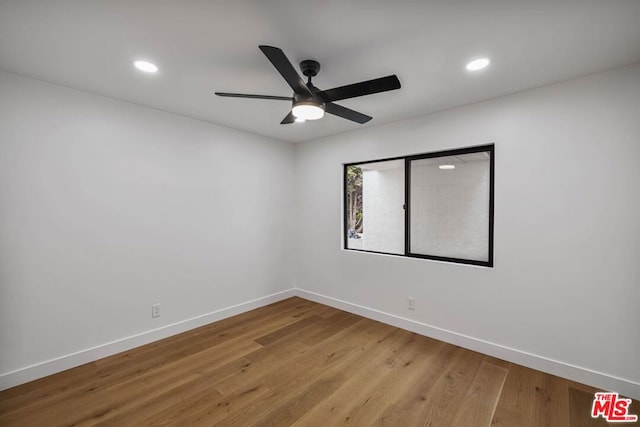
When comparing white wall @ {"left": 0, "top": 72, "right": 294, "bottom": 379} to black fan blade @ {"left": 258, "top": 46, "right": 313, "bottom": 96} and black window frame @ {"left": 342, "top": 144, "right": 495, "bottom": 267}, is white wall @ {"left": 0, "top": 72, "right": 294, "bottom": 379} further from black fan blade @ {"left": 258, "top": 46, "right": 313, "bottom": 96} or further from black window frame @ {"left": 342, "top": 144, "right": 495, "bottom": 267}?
black fan blade @ {"left": 258, "top": 46, "right": 313, "bottom": 96}

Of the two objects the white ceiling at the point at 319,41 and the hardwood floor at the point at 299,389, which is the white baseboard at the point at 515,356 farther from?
the white ceiling at the point at 319,41

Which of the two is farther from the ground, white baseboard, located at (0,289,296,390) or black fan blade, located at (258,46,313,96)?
black fan blade, located at (258,46,313,96)

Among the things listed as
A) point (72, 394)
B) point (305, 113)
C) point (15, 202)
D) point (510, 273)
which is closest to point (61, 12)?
point (305, 113)

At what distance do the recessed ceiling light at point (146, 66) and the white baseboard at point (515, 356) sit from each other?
11.0 feet

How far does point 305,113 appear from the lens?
1.99 metres

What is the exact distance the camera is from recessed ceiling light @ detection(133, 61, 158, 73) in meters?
2.05

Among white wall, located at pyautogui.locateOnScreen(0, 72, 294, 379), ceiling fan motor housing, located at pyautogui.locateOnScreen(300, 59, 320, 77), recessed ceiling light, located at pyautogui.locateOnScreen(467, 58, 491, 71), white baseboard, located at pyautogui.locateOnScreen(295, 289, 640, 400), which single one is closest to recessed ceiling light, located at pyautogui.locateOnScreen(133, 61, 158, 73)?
white wall, located at pyautogui.locateOnScreen(0, 72, 294, 379)

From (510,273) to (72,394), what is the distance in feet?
12.5

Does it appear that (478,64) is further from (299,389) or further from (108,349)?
(108,349)

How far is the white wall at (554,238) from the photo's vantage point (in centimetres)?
210

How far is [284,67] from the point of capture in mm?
1601

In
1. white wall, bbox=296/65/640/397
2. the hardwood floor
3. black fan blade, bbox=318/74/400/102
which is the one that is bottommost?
the hardwood floor

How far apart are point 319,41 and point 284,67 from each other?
360mm

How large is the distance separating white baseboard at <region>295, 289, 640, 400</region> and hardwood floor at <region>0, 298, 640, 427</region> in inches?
2.7
